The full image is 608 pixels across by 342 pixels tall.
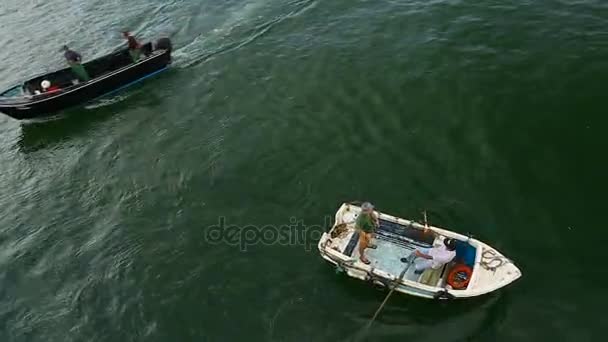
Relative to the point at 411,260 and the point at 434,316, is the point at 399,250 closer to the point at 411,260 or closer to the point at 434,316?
the point at 411,260

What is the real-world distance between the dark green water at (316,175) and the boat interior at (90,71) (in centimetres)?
206

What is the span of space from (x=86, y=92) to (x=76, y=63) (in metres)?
1.64

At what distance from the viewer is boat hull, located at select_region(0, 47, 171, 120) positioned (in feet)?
85.7

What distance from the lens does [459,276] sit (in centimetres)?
1491

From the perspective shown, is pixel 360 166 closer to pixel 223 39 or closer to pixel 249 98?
pixel 249 98

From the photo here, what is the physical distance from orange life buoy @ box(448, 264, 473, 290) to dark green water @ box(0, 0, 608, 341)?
669mm

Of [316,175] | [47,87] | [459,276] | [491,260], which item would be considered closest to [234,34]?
[47,87]

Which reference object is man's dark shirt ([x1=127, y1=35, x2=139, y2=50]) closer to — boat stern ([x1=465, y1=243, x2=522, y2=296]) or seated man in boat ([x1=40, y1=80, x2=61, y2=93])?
seated man in boat ([x1=40, y1=80, x2=61, y2=93])

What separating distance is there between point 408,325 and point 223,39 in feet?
71.7

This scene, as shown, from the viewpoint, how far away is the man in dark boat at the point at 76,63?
86.6 feet

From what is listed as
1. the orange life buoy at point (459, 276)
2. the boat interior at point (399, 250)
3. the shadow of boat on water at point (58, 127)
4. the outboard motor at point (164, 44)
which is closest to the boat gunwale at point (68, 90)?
the outboard motor at point (164, 44)

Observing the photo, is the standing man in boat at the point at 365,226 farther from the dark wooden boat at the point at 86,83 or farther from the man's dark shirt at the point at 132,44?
the man's dark shirt at the point at 132,44

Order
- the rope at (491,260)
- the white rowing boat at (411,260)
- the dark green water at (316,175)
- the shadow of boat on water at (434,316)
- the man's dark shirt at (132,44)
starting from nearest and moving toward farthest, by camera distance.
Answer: the shadow of boat on water at (434,316)
the white rowing boat at (411,260)
the rope at (491,260)
the dark green water at (316,175)
the man's dark shirt at (132,44)

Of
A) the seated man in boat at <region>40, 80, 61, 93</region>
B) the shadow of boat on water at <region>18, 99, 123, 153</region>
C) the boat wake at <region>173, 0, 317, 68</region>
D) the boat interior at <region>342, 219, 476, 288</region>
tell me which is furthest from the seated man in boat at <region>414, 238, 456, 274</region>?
the seated man in boat at <region>40, 80, 61, 93</region>
